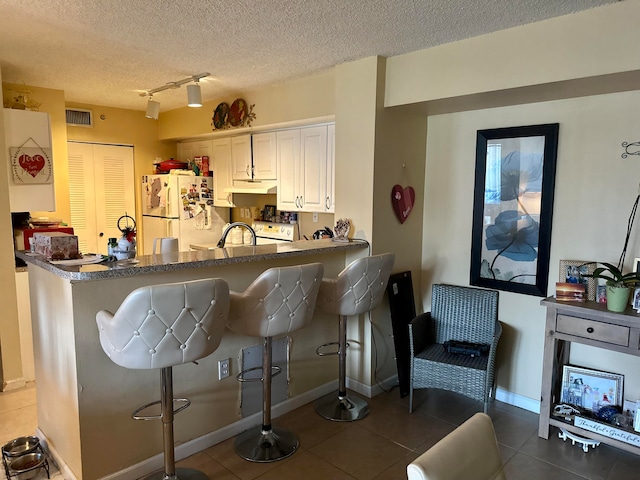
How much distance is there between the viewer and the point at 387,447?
8.60ft

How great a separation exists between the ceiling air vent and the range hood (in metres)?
1.63

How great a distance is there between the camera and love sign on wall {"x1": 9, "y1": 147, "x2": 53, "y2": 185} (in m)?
3.32

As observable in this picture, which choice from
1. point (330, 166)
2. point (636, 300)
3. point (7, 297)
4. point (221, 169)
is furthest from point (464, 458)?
point (221, 169)

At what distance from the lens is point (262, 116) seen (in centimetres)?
395

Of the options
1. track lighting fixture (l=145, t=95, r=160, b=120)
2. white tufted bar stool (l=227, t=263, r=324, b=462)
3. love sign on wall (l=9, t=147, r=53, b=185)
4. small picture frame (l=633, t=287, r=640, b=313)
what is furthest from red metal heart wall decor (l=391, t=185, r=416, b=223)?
love sign on wall (l=9, t=147, r=53, b=185)

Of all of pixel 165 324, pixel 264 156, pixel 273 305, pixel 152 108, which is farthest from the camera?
pixel 264 156

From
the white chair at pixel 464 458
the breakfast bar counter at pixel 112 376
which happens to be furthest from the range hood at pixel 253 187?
the white chair at pixel 464 458

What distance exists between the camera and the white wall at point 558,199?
2648 mm

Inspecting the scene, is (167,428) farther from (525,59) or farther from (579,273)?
(525,59)

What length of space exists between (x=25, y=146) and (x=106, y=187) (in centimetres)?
163

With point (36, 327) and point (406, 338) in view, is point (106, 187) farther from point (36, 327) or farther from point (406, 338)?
point (406, 338)

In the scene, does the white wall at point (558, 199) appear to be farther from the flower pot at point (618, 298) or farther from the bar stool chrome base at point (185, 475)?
the bar stool chrome base at point (185, 475)

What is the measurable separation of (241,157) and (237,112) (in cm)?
50

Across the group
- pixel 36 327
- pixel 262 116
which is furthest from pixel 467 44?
pixel 36 327
